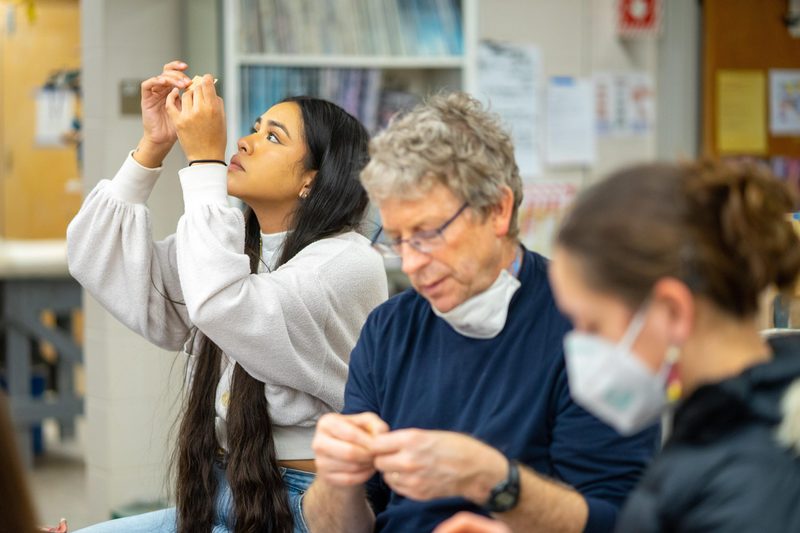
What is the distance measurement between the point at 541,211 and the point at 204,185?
2597mm

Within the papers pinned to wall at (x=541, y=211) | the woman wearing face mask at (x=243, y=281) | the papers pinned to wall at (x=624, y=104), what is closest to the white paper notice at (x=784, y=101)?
the papers pinned to wall at (x=624, y=104)

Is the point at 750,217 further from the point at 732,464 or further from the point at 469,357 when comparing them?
the point at 469,357

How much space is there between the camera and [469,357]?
1.62 metres

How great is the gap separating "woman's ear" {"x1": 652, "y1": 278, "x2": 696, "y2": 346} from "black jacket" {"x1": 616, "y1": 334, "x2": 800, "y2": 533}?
0.22ft

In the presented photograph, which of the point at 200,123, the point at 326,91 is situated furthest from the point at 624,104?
the point at 200,123

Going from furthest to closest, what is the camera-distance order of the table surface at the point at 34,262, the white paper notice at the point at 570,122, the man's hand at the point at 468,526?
the table surface at the point at 34,262 → the white paper notice at the point at 570,122 → the man's hand at the point at 468,526

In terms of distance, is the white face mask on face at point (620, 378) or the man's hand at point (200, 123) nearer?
the white face mask on face at point (620, 378)

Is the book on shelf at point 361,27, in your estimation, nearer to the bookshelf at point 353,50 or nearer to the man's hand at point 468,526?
the bookshelf at point 353,50

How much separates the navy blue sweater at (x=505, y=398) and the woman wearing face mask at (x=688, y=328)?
375 millimetres

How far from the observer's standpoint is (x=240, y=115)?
352 centimetres

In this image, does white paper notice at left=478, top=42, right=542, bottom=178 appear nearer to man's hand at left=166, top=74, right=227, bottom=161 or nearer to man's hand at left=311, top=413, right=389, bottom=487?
man's hand at left=166, top=74, right=227, bottom=161

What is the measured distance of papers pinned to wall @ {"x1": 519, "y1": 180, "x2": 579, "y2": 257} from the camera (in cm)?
433

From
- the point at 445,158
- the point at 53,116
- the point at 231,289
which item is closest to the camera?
the point at 445,158

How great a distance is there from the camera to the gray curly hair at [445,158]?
1.54m
